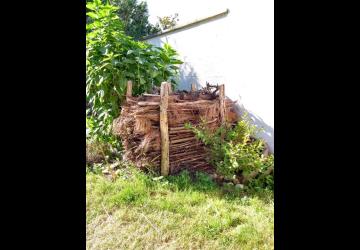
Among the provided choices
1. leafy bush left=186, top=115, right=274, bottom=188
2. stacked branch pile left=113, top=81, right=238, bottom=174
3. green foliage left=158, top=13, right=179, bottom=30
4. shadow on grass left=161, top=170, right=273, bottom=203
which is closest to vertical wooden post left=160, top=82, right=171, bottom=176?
stacked branch pile left=113, top=81, right=238, bottom=174

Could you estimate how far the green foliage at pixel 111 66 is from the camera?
185 inches

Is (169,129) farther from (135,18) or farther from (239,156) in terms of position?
(135,18)

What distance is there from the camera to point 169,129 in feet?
13.6

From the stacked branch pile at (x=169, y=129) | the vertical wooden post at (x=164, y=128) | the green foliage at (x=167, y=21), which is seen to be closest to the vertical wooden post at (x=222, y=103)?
the stacked branch pile at (x=169, y=129)

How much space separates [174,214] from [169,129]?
4.57 ft

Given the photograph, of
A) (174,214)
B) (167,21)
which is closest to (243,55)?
(174,214)

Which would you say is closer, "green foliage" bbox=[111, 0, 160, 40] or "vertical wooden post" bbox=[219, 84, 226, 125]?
"vertical wooden post" bbox=[219, 84, 226, 125]

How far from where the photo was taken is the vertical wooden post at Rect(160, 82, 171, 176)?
4012 mm

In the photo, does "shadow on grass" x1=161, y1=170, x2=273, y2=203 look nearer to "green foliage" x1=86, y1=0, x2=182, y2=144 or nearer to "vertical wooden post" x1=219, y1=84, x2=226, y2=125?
"vertical wooden post" x1=219, y1=84, x2=226, y2=125

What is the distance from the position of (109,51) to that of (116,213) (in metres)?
2.78

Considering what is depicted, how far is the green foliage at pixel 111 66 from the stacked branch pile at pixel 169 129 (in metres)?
0.54

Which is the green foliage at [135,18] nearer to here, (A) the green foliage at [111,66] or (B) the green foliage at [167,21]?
(B) the green foliage at [167,21]

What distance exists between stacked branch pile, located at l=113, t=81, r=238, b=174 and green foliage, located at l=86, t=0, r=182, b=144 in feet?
1.76
